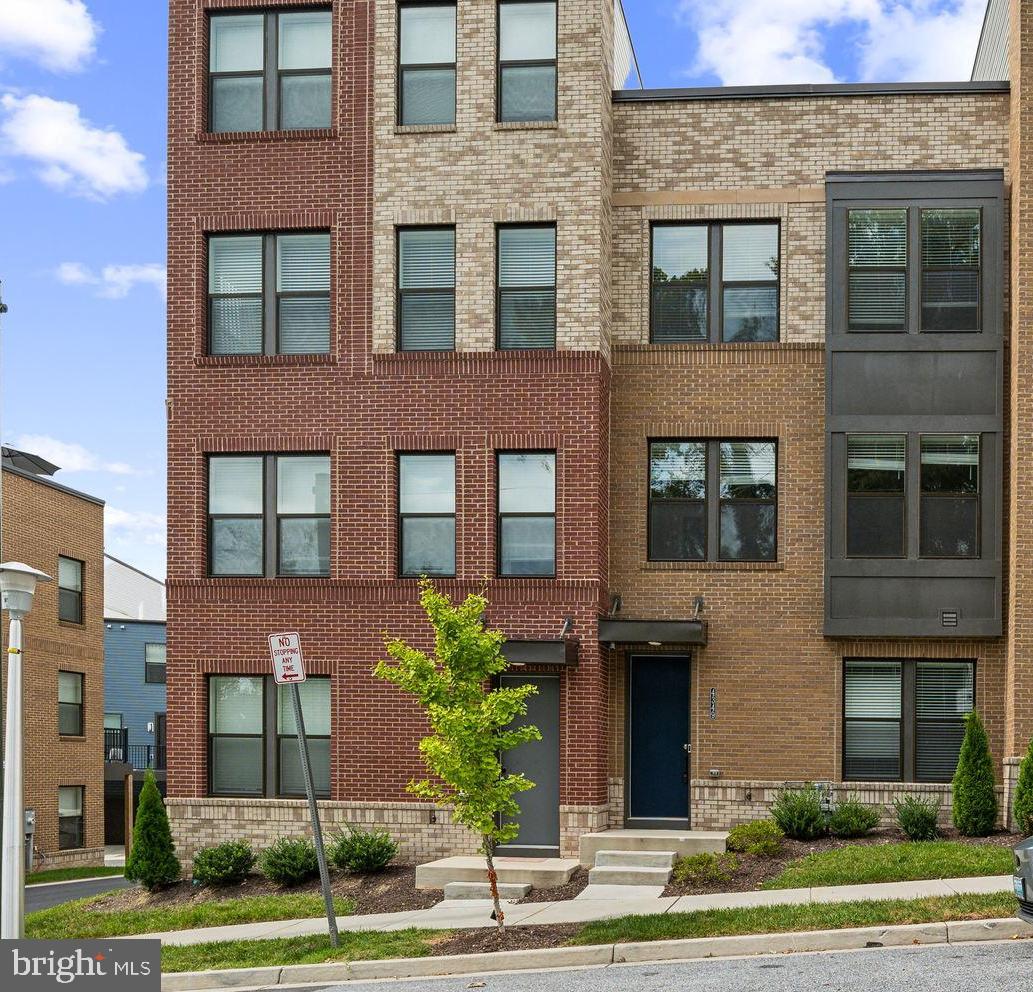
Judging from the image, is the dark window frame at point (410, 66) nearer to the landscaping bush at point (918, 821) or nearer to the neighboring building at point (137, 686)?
the landscaping bush at point (918, 821)

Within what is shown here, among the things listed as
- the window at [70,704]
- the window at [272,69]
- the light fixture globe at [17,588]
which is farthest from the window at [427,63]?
the window at [70,704]

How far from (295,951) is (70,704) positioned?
85.5ft

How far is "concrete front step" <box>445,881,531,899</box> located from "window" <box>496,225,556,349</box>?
306 inches

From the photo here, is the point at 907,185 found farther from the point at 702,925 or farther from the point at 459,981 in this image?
the point at 459,981

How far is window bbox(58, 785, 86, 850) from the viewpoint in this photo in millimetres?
39500

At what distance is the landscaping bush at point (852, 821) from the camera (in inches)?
823

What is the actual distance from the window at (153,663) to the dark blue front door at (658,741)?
36.5m

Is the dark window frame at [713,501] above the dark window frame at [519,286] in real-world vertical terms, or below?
below

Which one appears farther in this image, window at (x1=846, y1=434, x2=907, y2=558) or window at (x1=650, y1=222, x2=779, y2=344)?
window at (x1=650, y1=222, x2=779, y2=344)

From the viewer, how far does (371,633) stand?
22422mm

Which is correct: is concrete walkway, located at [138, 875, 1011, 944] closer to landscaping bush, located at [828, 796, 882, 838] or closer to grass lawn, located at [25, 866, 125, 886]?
landscaping bush, located at [828, 796, 882, 838]

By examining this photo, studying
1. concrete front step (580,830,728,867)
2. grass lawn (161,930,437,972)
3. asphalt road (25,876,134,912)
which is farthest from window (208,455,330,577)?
asphalt road (25,876,134,912)

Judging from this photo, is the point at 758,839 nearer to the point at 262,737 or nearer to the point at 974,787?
the point at 974,787

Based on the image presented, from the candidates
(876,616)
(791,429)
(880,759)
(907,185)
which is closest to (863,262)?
(907,185)
